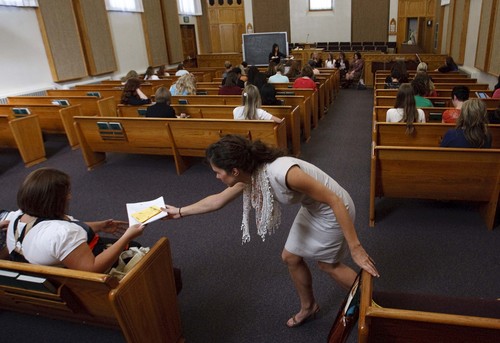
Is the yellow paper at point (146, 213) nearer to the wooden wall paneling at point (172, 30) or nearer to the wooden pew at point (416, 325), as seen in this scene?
the wooden pew at point (416, 325)

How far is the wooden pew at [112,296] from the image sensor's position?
4.67ft

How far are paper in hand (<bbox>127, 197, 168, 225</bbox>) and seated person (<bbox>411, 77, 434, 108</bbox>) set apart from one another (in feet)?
11.1

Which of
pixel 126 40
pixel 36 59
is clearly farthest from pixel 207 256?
pixel 126 40

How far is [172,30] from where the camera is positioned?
1275 cm

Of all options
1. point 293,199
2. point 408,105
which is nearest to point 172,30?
point 408,105

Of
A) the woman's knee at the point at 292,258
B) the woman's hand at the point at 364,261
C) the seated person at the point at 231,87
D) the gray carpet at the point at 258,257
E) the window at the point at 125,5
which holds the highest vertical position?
the window at the point at 125,5

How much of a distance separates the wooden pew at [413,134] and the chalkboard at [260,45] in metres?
10.4

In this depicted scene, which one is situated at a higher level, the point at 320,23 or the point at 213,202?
the point at 320,23

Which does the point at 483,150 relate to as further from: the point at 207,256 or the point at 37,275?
the point at 37,275

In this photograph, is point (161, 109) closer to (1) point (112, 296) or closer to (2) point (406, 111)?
(2) point (406, 111)

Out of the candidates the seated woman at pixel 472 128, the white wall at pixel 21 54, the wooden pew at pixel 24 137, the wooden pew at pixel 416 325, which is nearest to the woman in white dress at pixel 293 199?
the wooden pew at pixel 416 325

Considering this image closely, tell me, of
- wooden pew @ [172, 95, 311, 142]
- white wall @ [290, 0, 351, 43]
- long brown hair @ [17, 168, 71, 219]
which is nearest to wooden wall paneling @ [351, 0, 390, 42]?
white wall @ [290, 0, 351, 43]

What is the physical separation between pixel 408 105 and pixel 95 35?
8.42m

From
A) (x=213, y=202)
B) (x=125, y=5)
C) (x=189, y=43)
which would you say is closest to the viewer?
(x=213, y=202)
